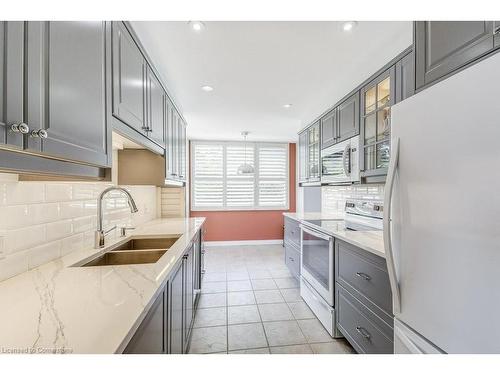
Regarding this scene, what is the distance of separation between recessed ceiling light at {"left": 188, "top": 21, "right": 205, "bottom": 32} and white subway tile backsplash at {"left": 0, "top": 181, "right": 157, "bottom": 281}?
1.36 meters

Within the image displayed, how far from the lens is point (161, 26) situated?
1.69 m

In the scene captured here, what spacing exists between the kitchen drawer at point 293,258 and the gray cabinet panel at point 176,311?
6.21 ft

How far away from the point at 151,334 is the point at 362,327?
1.43m

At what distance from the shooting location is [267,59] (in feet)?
7.00

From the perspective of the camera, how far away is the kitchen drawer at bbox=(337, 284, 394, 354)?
55.4 inches

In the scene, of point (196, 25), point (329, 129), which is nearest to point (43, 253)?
point (196, 25)

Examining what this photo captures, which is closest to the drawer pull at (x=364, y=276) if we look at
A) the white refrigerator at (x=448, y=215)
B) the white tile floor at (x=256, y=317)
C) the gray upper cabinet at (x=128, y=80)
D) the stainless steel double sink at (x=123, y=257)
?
the white refrigerator at (x=448, y=215)

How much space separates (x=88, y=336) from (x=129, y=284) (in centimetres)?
37

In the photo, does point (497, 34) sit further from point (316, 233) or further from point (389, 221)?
point (316, 233)

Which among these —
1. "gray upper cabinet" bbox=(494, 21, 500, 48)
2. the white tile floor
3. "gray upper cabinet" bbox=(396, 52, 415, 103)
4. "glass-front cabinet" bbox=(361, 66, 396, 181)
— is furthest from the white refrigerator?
the white tile floor

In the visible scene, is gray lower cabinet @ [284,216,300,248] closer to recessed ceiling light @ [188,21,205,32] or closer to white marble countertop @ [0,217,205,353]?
white marble countertop @ [0,217,205,353]

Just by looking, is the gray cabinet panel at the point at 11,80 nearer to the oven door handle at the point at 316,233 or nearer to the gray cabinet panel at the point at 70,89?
the gray cabinet panel at the point at 70,89

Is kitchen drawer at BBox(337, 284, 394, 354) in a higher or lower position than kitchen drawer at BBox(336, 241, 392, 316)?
lower

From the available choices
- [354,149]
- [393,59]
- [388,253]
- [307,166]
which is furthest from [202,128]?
[388,253]
